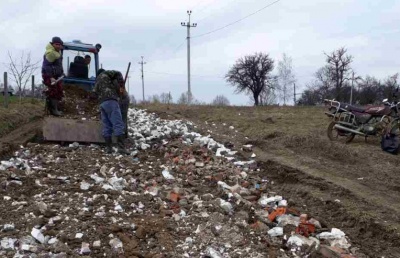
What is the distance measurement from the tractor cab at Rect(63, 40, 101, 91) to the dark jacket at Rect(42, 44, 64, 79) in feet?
6.48

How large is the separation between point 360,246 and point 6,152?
5269 mm

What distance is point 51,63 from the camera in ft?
31.2

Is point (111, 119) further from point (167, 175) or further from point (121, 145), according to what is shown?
point (167, 175)

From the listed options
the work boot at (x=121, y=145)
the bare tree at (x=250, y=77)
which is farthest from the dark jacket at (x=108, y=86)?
the bare tree at (x=250, y=77)

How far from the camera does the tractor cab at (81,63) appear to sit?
468 inches

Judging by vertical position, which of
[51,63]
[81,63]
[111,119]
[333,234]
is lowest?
[333,234]

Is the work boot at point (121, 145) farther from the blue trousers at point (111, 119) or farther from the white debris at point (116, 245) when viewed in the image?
the white debris at point (116, 245)

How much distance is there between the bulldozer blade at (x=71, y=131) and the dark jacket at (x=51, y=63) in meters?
1.49

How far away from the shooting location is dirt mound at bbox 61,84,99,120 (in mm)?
10461

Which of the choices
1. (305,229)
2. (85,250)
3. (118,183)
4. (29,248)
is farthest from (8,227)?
(305,229)

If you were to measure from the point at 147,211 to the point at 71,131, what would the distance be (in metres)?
3.76

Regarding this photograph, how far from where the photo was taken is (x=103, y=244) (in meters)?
4.36

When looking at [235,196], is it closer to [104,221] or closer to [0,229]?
[104,221]

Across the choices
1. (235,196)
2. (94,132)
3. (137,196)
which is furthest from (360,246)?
(94,132)
